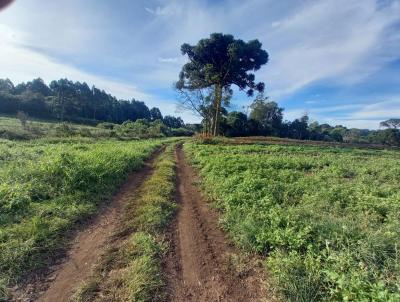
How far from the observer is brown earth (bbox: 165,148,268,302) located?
11.6 feet

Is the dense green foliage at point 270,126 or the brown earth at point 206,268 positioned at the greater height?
the dense green foliage at point 270,126

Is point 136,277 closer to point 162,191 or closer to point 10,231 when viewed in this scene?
point 10,231

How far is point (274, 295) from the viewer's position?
11.3 feet

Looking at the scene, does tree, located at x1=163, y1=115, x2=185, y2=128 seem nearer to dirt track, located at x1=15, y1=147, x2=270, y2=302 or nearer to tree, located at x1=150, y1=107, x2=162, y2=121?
tree, located at x1=150, y1=107, x2=162, y2=121

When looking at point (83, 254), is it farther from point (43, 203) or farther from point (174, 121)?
point (174, 121)

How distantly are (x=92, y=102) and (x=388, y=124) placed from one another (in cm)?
9077

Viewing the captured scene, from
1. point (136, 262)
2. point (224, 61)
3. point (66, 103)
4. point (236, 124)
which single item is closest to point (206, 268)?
point (136, 262)

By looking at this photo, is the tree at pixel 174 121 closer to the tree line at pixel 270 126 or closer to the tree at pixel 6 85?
the tree line at pixel 270 126

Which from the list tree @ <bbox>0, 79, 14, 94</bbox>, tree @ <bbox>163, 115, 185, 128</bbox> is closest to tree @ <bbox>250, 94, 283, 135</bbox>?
tree @ <bbox>163, 115, 185, 128</bbox>

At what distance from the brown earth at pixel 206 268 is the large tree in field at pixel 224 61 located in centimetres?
2532

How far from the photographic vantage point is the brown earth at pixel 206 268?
3.53 meters

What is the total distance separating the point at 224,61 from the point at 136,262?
28597mm

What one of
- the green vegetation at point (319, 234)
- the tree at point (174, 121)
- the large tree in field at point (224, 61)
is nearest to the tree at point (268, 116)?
the large tree in field at point (224, 61)

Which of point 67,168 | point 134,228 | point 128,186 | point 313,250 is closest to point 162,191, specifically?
point 128,186
